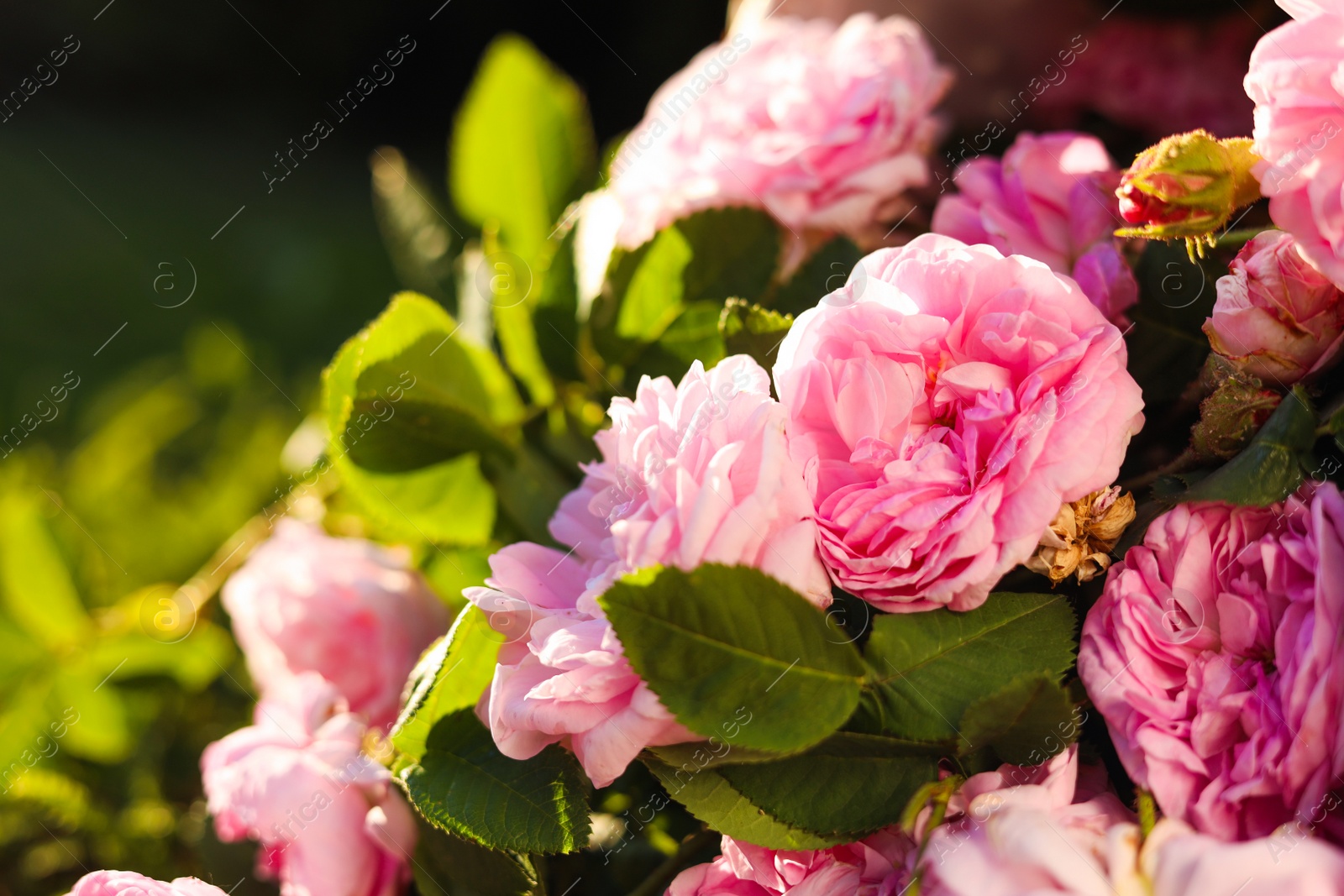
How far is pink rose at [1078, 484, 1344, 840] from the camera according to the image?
0.73 feet

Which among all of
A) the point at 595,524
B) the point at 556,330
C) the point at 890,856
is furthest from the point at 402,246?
the point at 890,856

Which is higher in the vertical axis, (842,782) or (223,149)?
(223,149)

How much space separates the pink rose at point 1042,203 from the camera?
0.33 meters

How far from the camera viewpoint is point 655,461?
0.25m

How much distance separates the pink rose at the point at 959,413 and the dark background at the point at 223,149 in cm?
79

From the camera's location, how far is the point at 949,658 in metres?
0.26

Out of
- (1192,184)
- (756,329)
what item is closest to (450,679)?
(756,329)

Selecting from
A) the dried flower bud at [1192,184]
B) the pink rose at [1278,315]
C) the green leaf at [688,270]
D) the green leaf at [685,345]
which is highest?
the green leaf at [688,270]

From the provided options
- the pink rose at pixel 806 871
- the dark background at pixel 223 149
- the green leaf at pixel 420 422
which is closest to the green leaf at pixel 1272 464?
the pink rose at pixel 806 871

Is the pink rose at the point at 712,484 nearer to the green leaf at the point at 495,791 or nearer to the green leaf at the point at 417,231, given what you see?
the green leaf at the point at 495,791

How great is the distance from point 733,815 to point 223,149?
1.78 metres

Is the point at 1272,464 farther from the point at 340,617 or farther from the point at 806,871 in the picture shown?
the point at 340,617

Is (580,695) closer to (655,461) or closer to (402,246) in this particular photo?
(655,461)

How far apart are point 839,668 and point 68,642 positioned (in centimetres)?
47
